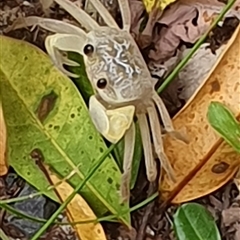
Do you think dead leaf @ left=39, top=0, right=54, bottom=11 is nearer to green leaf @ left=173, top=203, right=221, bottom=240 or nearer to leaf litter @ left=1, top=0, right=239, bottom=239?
leaf litter @ left=1, top=0, right=239, bottom=239

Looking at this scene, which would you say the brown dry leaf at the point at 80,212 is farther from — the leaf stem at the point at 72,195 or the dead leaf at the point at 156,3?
the dead leaf at the point at 156,3

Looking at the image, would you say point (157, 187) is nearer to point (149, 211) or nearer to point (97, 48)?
point (149, 211)

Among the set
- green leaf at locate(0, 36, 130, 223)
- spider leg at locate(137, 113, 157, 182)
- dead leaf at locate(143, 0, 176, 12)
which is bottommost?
green leaf at locate(0, 36, 130, 223)

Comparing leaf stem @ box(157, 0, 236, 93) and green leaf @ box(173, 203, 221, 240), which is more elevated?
leaf stem @ box(157, 0, 236, 93)

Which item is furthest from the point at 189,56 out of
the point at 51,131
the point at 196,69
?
the point at 51,131

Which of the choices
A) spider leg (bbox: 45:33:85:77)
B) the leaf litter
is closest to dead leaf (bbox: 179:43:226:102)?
the leaf litter

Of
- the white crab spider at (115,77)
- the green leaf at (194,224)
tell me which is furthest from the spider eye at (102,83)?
the green leaf at (194,224)
